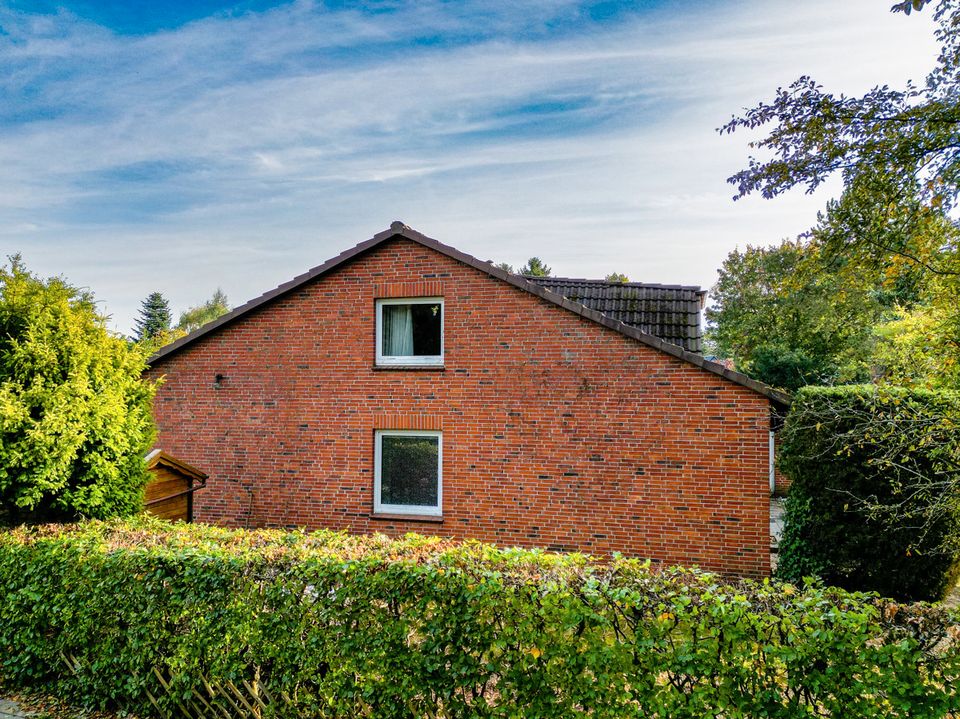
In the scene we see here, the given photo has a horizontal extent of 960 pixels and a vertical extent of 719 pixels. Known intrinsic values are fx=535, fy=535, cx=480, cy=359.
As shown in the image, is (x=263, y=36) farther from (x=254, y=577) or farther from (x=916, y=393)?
(x=916, y=393)

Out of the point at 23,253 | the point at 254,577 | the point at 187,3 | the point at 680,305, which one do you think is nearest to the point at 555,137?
the point at 680,305

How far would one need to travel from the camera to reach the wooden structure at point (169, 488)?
7.92m

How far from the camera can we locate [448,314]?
10.6 meters

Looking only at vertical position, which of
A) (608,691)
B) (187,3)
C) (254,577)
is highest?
(187,3)

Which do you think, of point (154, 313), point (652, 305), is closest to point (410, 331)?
point (652, 305)

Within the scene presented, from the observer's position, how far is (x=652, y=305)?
11633 millimetres

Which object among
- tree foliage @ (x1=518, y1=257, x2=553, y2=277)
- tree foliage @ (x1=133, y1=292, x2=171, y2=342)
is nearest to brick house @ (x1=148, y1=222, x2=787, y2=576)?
tree foliage @ (x1=133, y1=292, x2=171, y2=342)

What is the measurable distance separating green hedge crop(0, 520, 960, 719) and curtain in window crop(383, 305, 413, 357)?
5810 millimetres

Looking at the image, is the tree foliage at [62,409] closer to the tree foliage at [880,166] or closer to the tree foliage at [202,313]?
the tree foliage at [880,166]

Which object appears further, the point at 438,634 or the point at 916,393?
the point at 916,393

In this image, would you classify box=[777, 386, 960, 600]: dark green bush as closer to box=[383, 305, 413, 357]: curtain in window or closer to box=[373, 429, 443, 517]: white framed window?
box=[373, 429, 443, 517]: white framed window

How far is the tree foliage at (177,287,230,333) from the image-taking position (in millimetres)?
57750

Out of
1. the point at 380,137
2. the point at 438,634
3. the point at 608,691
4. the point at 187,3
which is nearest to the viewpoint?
the point at 608,691

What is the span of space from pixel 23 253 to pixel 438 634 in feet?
21.3
